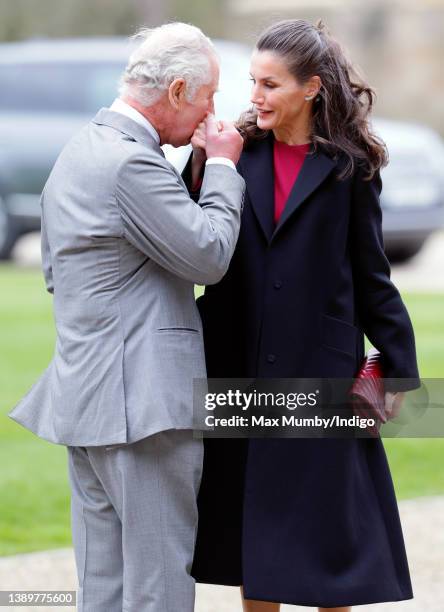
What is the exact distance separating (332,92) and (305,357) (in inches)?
27.2

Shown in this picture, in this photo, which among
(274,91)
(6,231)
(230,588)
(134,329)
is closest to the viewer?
(134,329)

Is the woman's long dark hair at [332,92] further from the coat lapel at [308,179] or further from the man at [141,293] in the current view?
the man at [141,293]

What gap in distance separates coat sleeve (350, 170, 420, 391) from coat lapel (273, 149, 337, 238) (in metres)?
0.09

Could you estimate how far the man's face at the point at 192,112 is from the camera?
308 centimetres

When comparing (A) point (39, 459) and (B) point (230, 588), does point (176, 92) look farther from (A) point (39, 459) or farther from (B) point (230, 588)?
(A) point (39, 459)

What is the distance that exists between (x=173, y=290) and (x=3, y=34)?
2561 centimetres

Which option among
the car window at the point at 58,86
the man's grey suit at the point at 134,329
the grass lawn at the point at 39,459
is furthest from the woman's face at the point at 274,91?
the car window at the point at 58,86

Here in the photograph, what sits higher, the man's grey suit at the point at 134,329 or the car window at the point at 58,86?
the man's grey suit at the point at 134,329

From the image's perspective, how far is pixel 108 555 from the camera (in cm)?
320

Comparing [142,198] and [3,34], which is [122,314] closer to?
[142,198]

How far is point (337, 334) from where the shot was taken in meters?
3.35

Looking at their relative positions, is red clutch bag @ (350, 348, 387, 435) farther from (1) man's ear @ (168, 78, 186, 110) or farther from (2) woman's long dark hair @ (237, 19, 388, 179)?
(1) man's ear @ (168, 78, 186, 110)

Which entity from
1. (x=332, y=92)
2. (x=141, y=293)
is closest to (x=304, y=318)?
(x=141, y=293)

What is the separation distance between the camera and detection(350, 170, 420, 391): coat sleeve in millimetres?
3303
